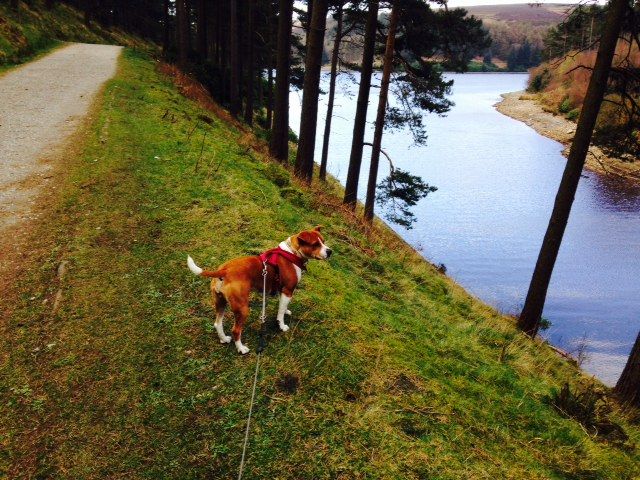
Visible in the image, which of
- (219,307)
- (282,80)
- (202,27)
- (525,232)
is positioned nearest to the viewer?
(219,307)

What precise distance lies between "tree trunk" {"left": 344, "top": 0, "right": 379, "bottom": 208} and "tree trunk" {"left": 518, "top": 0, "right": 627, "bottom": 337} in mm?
6159

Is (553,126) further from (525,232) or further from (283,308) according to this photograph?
(283,308)

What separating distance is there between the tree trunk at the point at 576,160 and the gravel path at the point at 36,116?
10.4 meters

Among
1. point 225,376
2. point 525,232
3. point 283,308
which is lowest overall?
point 525,232

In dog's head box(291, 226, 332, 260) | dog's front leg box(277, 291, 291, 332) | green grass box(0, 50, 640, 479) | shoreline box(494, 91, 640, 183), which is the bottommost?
shoreline box(494, 91, 640, 183)

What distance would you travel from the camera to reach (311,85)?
41.4ft

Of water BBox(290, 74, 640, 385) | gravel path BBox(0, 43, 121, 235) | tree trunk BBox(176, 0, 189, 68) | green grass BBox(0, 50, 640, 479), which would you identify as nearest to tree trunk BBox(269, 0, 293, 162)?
water BBox(290, 74, 640, 385)

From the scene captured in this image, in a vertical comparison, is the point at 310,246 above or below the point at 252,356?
above

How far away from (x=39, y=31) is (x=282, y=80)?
23.3 metres

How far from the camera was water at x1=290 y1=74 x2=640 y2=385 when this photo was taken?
14.1m

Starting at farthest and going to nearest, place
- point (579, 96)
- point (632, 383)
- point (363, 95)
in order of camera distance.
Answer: point (579, 96), point (363, 95), point (632, 383)

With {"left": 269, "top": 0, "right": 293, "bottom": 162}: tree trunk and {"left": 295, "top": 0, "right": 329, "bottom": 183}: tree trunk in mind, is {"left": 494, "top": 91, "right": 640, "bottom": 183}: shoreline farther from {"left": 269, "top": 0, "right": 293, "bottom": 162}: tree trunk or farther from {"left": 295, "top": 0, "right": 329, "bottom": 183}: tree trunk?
{"left": 295, "top": 0, "right": 329, "bottom": 183}: tree trunk

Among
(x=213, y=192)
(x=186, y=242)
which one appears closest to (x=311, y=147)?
(x=213, y=192)

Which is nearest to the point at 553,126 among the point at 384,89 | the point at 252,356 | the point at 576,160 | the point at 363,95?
the point at 384,89
